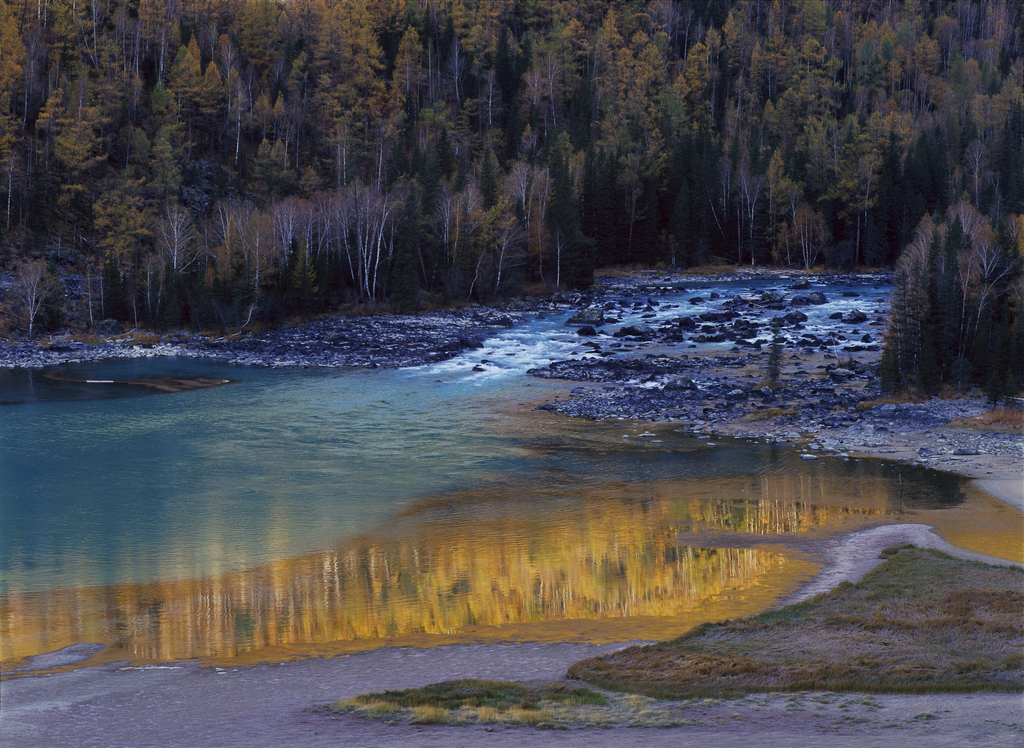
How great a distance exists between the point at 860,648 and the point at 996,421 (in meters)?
23.6

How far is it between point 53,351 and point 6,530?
35074 millimetres

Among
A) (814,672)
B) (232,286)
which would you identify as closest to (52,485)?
(814,672)

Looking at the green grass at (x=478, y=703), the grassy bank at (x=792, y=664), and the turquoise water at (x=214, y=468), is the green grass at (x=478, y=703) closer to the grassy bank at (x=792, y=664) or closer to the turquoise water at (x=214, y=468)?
the grassy bank at (x=792, y=664)

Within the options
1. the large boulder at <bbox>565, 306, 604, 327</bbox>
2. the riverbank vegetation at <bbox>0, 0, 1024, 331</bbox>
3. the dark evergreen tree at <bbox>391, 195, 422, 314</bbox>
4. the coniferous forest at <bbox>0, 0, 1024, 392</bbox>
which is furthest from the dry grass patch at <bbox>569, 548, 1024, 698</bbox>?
the dark evergreen tree at <bbox>391, 195, 422, 314</bbox>

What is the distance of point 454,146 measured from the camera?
110812mm

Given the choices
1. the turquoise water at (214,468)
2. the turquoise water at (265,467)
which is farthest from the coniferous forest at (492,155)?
the turquoise water at (214,468)

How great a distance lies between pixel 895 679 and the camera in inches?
459

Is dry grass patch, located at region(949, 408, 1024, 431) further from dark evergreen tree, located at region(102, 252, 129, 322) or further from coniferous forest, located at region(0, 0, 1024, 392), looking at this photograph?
dark evergreen tree, located at region(102, 252, 129, 322)

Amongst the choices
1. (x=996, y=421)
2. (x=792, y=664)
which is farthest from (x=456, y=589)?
(x=996, y=421)

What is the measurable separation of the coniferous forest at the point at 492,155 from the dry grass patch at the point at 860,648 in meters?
23.2

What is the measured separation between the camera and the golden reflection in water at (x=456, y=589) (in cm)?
1595

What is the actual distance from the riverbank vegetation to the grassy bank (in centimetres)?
2737

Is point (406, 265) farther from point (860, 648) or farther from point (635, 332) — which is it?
point (860, 648)

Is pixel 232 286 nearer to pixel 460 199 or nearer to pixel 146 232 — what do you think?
pixel 146 232
